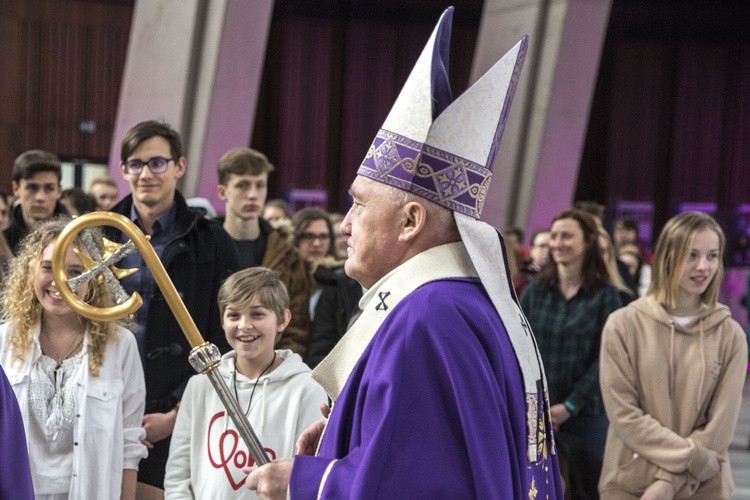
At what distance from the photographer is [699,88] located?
20250 mm

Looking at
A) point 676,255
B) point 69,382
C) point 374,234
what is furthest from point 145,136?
point 676,255

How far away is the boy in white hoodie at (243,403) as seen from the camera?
3809 millimetres

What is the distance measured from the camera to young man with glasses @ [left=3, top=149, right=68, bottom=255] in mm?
5555

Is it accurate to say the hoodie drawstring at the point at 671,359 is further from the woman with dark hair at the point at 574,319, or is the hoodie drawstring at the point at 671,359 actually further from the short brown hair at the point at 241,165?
the short brown hair at the point at 241,165

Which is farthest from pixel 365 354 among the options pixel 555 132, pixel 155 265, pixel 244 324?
pixel 555 132

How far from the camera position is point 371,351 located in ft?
8.02

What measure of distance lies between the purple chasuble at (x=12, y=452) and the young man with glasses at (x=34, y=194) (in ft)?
8.81

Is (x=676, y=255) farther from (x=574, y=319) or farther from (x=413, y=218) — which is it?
(x=413, y=218)

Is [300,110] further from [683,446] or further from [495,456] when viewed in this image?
[495,456]

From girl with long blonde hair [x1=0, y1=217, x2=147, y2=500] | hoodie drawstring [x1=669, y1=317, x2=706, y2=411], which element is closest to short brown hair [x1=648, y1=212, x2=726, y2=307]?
hoodie drawstring [x1=669, y1=317, x2=706, y2=411]

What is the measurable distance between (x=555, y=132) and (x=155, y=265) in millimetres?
10367

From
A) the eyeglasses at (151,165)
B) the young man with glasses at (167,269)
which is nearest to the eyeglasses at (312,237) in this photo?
the young man with glasses at (167,269)

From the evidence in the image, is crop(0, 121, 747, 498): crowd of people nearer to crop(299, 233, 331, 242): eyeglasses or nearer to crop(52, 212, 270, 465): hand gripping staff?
crop(52, 212, 270, 465): hand gripping staff

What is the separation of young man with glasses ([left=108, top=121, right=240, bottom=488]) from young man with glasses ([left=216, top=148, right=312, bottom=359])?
779 mm
